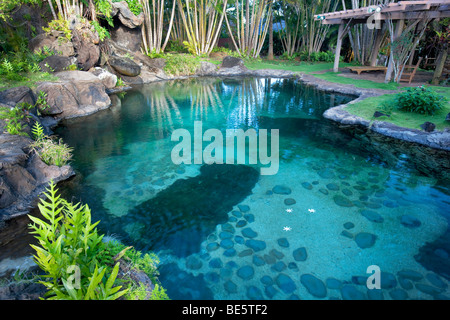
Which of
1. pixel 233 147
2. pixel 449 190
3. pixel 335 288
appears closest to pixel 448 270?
pixel 335 288

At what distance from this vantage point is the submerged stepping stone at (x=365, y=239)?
12.4 feet

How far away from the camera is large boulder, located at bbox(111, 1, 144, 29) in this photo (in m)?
15.6

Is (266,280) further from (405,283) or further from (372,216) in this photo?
(372,216)

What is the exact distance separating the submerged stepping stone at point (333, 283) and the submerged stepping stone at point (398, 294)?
0.55m

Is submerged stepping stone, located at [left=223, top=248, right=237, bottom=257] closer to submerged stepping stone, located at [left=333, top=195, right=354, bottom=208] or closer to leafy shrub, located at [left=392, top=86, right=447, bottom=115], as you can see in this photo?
submerged stepping stone, located at [left=333, top=195, right=354, bottom=208]

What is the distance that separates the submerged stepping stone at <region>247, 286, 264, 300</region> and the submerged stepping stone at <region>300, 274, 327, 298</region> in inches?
22.4

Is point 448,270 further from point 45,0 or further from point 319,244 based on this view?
point 45,0

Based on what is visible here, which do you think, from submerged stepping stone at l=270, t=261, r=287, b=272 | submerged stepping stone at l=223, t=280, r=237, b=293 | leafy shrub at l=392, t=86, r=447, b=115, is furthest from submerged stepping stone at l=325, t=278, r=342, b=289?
leafy shrub at l=392, t=86, r=447, b=115

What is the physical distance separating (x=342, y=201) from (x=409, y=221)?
103 centimetres

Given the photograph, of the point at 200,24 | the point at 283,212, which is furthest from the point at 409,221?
the point at 200,24

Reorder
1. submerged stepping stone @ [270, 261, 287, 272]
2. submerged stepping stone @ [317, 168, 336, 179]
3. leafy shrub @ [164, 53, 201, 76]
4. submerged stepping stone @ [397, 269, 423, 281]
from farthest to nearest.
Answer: leafy shrub @ [164, 53, 201, 76]
submerged stepping stone @ [317, 168, 336, 179]
submerged stepping stone @ [270, 261, 287, 272]
submerged stepping stone @ [397, 269, 423, 281]

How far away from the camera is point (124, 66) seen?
14727mm

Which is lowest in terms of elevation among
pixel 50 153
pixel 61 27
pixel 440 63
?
pixel 50 153

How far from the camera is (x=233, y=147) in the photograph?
711cm
